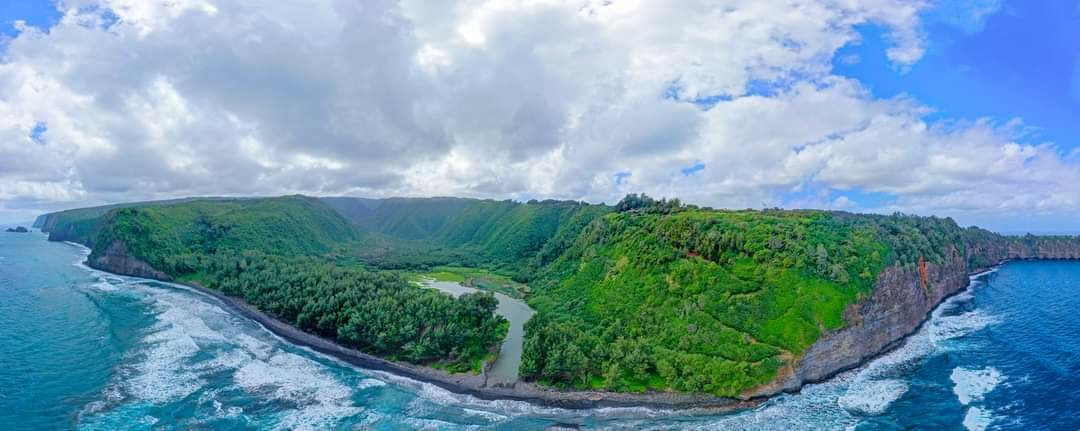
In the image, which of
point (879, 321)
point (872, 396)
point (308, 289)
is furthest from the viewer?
point (308, 289)

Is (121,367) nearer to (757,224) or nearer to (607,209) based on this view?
(757,224)

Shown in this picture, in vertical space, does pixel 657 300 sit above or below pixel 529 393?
above

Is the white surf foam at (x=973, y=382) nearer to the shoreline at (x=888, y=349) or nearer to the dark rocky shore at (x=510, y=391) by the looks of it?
the shoreline at (x=888, y=349)

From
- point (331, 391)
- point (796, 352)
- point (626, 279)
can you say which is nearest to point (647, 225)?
point (626, 279)

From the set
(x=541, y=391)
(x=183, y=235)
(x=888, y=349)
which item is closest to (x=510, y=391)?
(x=541, y=391)

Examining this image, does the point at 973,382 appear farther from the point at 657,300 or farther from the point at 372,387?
the point at 372,387
